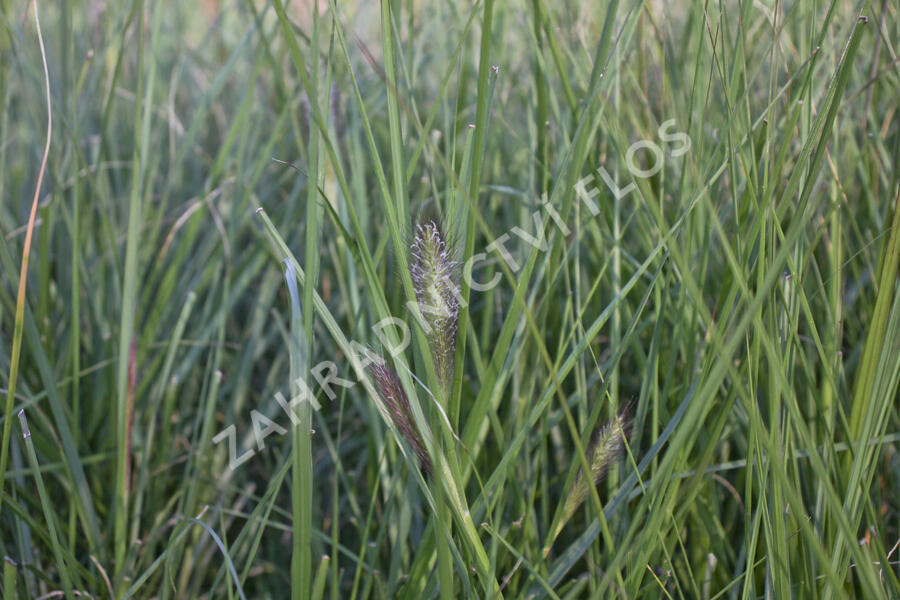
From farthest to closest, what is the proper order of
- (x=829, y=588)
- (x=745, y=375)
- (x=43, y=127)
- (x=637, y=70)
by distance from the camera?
(x=43, y=127)
(x=637, y=70)
(x=745, y=375)
(x=829, y=588)

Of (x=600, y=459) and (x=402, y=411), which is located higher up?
(x=402, y=411)

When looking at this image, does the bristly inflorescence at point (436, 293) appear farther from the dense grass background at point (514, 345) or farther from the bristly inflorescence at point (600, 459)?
the bristly inflorescence at point (600, 459)

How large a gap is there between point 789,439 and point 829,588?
11cm

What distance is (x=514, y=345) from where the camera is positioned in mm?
640

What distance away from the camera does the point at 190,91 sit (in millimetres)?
1662

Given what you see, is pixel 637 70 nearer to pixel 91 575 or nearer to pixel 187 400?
pixel 187 400

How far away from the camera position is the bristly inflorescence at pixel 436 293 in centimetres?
48

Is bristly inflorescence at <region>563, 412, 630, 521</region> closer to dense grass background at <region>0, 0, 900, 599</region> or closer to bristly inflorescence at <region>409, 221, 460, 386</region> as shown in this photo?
dense grass background at <region>0, 0, 900, 599</region>

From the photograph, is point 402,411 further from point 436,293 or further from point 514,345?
point 514,345

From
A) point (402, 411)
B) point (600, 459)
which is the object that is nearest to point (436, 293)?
point (402, 411)

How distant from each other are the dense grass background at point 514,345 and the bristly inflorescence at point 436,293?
2cm

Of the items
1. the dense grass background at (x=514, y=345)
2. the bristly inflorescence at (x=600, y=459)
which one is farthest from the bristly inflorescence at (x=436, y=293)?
the bristly inflorescence at (x=600, y=459)

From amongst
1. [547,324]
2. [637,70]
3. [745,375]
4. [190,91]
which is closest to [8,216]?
[190,91]

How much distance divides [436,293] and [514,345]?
178 millimetres
